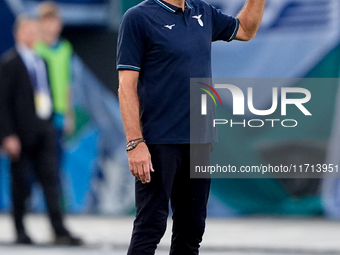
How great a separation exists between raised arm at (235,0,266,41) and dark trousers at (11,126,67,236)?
3371 millimetres

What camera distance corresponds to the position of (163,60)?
3635mm

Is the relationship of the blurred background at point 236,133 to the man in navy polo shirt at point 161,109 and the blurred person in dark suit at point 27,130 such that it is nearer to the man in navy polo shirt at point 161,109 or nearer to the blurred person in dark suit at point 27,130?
the blurred person in dark suit at point 27,130

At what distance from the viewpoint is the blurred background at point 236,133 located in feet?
25.5

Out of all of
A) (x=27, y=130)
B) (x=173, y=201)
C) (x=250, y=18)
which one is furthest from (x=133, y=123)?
(x=27, y=130)

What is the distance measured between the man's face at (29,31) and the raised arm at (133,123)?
4.62 metres

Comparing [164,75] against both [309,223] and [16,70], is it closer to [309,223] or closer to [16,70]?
[16,70]

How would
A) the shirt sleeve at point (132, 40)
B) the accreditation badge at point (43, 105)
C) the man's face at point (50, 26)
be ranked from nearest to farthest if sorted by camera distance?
the shirt sleeve at point (132, 40) → the accreditation badge at point (43, 105) → the man's face at point (50, 26)

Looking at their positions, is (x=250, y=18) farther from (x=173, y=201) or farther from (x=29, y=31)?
(x=29, y=31)

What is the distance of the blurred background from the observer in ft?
25.5

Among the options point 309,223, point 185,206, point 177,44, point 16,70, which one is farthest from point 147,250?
point 309,223

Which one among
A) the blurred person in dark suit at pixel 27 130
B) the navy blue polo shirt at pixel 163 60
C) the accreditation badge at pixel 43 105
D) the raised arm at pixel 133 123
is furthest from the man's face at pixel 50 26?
the raised arm at pixel 133 123

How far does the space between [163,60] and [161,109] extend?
27 cm

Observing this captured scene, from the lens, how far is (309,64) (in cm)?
779

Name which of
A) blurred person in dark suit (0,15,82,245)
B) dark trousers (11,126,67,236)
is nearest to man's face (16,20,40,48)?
blurred person in dark suit (0,15,82,245)
